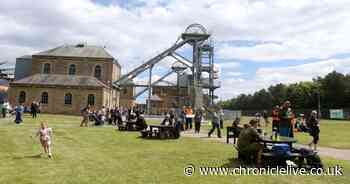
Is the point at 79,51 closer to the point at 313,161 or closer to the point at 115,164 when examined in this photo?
the point at 115,164

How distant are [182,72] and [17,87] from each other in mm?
33370

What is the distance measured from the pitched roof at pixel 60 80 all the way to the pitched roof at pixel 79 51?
218 inches

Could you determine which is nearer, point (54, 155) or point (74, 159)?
point (74, 159)

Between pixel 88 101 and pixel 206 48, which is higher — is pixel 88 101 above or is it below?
below

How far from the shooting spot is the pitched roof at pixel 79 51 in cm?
6166

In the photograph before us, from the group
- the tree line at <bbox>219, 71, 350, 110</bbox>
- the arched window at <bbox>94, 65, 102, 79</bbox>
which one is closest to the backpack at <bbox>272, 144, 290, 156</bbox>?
the arched window at <bbox>94, 65, 102, 79</bbox>

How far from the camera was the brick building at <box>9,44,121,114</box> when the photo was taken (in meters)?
51.8

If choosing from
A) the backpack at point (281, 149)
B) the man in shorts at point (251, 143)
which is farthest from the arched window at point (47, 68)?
the backpack at point (281, 149)

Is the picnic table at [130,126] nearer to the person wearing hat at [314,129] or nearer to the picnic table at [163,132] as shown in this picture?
the picnic table at [163,132]

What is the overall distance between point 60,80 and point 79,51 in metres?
9.94

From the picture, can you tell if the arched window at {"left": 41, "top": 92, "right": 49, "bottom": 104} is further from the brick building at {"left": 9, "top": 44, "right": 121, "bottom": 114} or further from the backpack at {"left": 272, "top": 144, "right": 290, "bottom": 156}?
the backpack at {"left": 272, "top": 144, "right": 290, "bottom": 156}

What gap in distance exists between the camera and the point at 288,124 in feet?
48.7

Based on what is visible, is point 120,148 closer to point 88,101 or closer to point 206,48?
point 88,101

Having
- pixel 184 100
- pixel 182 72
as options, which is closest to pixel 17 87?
pixel 184 100
